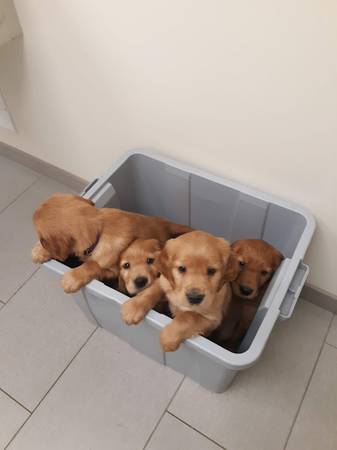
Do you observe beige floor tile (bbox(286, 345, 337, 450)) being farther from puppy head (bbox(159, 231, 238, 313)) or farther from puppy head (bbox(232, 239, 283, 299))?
puppy head (bbox(159, 231, 238, 313))

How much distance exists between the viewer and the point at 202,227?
1386mm

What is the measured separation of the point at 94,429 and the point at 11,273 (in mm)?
651

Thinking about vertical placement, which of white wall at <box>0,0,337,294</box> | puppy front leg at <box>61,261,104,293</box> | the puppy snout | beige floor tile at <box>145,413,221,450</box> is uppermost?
white wall at <box>0,0,337,294</box>

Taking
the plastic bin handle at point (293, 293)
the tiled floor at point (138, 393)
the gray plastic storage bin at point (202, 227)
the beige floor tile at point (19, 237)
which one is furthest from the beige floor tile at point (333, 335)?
the beige floor tile at point (19, 237)

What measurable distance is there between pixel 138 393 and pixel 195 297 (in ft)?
1.71

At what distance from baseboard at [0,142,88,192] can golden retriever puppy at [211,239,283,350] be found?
0.86 m

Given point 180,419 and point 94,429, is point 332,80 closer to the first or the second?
point 180,419

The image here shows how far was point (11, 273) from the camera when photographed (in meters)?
1.45

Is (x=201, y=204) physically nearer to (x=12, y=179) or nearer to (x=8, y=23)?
(x=8, y=23)

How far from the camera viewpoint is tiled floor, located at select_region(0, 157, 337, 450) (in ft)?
3.59

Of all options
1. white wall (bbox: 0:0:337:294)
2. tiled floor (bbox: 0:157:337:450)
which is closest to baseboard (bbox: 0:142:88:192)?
white wall (bbox: 0:0:337:294)

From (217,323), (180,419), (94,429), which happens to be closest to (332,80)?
(217,323)

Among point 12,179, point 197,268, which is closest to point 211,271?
point 197,268

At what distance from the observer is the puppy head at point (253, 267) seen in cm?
106
